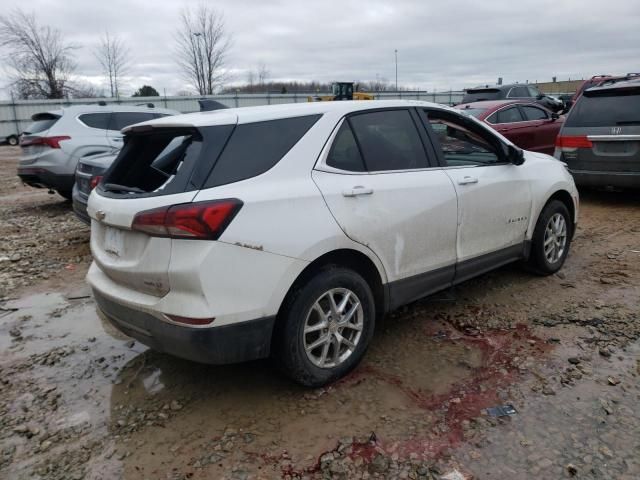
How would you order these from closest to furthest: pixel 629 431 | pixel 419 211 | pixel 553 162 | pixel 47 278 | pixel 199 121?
pixel 629 431
pixel 199 121
pixel 419 211
pixel 553 162
pixel 47 278

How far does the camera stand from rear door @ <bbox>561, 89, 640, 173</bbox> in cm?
717

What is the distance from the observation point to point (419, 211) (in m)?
3.44

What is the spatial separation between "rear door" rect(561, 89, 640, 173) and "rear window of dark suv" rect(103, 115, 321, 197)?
585cm

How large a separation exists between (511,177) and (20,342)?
13.5 feet

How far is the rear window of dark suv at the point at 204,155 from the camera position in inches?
107

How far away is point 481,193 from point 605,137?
4569 mm

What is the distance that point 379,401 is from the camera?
302cm

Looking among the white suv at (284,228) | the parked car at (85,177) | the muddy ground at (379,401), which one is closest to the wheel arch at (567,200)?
the muddy ground at (379,401)

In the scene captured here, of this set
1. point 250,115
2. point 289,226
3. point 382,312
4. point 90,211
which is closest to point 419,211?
point 382,312

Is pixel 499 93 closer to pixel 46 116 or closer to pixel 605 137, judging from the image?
pixel 605 137

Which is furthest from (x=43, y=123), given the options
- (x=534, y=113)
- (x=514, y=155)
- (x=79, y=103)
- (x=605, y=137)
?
(x=79, y=103)

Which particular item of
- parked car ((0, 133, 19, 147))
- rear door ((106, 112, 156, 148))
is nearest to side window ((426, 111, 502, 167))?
rear door ((106, 112, 156, 148))

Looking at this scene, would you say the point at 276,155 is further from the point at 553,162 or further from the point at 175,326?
the point at 553,162

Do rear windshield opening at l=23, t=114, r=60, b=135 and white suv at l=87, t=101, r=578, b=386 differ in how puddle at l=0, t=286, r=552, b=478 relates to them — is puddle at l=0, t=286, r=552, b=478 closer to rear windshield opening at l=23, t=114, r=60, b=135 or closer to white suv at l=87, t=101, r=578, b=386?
white suv at l=87, t=101, r=578, b=386
